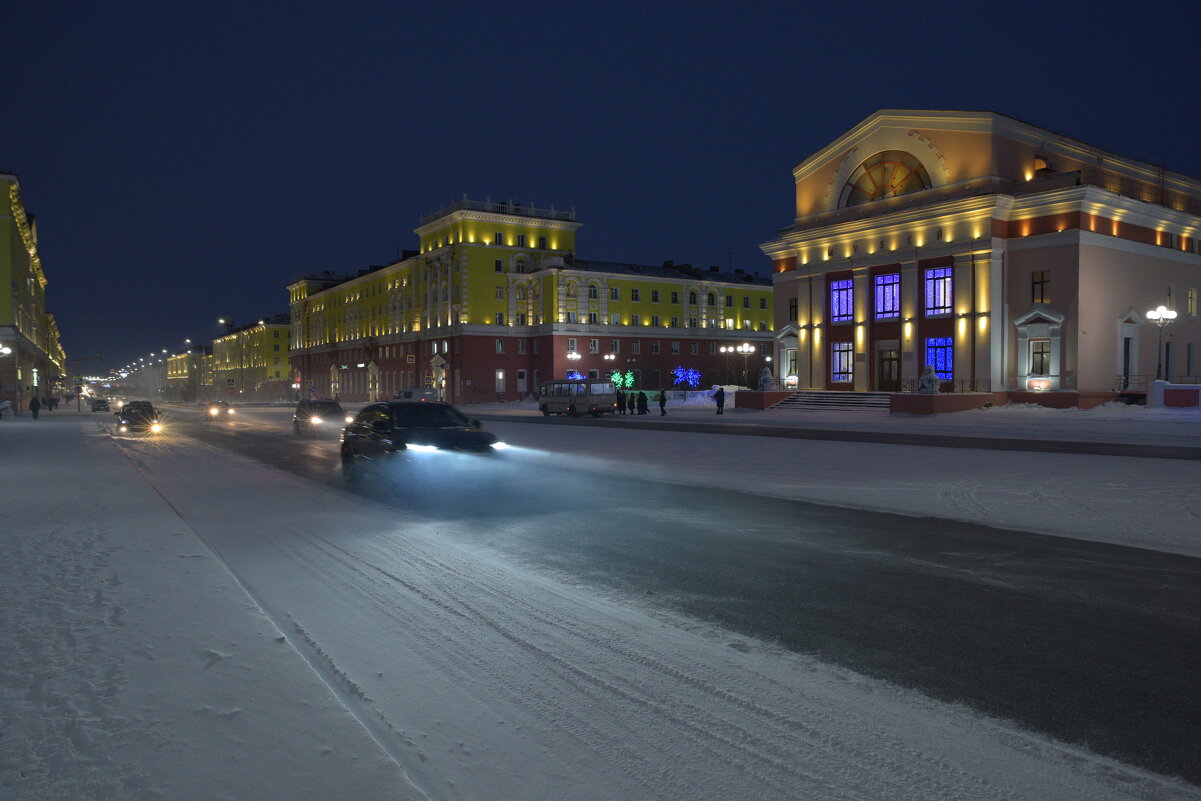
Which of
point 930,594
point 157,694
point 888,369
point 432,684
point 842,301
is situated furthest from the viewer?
point 842,301

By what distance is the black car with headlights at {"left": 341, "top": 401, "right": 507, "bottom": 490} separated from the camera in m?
14.4

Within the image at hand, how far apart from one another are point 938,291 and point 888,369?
5.63m

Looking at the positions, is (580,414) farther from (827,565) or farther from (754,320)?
(754,320)

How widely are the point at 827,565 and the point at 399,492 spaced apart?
7.94m

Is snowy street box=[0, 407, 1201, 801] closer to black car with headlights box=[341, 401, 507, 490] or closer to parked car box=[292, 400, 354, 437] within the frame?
black car with headlights box=[341, 401, 507, 490]

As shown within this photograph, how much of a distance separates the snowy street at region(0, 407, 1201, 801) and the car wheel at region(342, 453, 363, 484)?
4.35 metres

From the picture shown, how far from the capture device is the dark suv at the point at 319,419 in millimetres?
28469

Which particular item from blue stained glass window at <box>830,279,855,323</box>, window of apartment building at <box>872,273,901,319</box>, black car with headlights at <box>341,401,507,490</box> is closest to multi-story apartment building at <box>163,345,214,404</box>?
blue stained glass window at <box>830,279,855,323</box>

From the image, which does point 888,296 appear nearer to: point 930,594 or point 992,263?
point 992,263

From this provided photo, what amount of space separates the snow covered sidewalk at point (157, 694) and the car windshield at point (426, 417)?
6.67 metres

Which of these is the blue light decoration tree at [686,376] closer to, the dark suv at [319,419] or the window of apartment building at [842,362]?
the window of apartment building at [842,362]

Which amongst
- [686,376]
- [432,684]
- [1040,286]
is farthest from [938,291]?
[432,684]

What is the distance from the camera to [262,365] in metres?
133

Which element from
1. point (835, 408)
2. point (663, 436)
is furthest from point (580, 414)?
point (663, 436)
